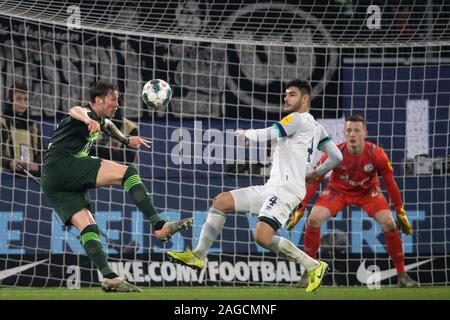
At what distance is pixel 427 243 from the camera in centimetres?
1253

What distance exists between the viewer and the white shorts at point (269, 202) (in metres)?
9.09

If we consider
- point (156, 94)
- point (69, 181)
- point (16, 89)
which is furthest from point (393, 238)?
point (16, 89)

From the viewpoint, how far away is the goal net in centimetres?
1235

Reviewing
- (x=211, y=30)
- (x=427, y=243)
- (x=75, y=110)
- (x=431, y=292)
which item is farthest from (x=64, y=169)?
(x=427, y=243)

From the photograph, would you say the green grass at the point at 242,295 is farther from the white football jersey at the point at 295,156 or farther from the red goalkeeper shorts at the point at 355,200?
A: the red goalkeeper shorts at the point at 355,200

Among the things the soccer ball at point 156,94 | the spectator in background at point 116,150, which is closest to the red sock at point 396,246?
the soccer ball at point 156,94

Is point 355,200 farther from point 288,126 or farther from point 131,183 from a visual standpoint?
point 131,183

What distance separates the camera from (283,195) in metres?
9.11

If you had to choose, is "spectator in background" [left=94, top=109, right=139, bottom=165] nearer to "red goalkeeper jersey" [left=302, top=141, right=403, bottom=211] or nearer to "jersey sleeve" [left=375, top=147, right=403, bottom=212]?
"red goalkeeper jersey" [left=302, top=141, right=403, bottom=211]

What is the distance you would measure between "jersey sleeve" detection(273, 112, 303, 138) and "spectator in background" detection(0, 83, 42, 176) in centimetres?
420

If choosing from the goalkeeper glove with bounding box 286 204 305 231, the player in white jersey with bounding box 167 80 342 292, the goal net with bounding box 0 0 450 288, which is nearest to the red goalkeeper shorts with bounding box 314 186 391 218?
the goalkeeper glove with bounding box 286 204 305 231

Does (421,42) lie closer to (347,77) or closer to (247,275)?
(347,77)

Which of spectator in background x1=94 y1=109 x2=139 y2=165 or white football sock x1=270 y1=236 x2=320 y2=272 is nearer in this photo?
white football sock x1=270 y1=236 x2=320 y2=272

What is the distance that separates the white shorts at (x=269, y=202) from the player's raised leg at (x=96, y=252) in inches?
46.9
